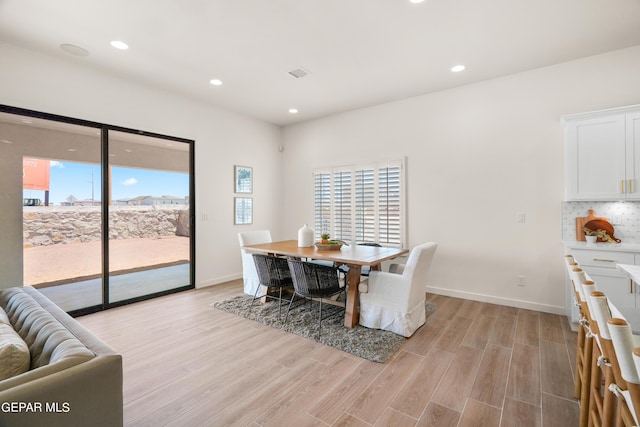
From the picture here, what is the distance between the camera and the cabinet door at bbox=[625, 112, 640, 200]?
9.78 ft

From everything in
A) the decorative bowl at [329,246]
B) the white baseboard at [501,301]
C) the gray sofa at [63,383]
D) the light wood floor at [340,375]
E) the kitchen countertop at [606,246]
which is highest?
the kitchen countertop at [606,246]

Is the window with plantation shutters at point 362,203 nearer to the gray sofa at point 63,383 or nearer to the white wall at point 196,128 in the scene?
the white wall at point 196,128

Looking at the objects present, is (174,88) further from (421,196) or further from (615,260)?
(615,260)

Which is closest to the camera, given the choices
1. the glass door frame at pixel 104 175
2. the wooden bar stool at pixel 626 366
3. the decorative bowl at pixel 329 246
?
the wooden bar stool at pixel 626 366

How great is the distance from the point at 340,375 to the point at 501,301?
2753mm

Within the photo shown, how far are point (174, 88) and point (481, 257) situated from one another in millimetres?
4926

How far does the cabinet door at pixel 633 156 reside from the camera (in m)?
2.98

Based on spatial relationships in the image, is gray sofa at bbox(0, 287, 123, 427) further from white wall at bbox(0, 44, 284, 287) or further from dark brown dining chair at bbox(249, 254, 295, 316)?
white wall at bbox(0, 44, 284, 287)

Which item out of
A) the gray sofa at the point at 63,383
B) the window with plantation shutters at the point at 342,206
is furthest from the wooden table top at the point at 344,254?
the gray sofa at the point at 63,383

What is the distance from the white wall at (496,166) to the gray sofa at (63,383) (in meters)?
4.13

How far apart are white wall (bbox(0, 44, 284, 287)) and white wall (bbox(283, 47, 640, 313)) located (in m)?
2.26

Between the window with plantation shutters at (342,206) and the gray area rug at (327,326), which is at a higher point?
the window with plantation shutters at (342,206)

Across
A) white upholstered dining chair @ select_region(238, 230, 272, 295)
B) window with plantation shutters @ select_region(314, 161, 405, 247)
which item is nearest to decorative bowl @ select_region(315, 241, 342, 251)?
white upholstered dining chair @ select_region(238, 230, 272, 295)

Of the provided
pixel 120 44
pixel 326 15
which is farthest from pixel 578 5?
pixel 120 44
